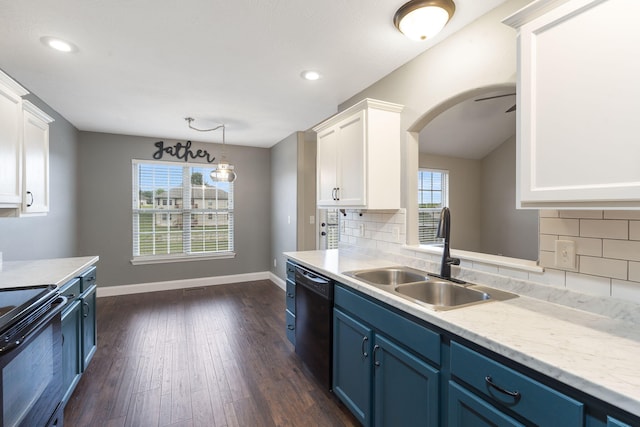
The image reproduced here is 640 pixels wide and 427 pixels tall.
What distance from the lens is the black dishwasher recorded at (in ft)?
7.07

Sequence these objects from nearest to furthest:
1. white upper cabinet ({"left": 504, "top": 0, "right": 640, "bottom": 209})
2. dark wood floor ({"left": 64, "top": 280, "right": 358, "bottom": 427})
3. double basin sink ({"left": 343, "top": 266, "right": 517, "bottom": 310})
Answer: white upper cabinet ({"left": 504, "top": 0, "right": 640, "bottom": 209}), double basin sink ({"left": 343, "top": 266, "right": 517, "bottom": 310}), dark wood floor ({"left": 64, "top": 280, "right": 358, "bottom": 427})

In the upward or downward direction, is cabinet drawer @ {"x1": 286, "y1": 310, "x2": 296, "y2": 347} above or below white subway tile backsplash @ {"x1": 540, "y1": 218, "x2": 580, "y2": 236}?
below

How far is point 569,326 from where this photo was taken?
3.83 feet

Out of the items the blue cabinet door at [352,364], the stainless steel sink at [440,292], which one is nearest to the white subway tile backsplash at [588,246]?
the stainless steel sink at [440,292]

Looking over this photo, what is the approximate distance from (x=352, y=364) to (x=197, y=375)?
1419 mm

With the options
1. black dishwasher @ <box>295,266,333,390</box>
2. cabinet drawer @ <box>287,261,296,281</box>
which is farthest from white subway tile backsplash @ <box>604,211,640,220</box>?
cabinet drawer @ <box>287,261,296,281</box>

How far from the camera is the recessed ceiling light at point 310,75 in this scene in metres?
2.56

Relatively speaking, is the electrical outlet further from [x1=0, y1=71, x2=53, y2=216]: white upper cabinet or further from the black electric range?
[x1=0, y1=71, x2=53, y2=216]: white upper cabinet

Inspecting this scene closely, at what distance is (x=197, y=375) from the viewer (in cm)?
250

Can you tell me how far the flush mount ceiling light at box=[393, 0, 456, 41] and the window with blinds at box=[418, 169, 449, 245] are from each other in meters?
3.91

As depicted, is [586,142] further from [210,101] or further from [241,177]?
[241,177]

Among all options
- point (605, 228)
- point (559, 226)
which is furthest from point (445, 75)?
point (605, 228)

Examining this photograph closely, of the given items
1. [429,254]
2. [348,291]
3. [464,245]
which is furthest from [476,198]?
[348,291]

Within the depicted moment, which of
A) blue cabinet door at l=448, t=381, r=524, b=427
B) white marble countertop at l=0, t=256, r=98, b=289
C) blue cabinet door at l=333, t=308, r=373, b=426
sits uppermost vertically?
white marble countertop at l=0, t=256, r=98, b=289
